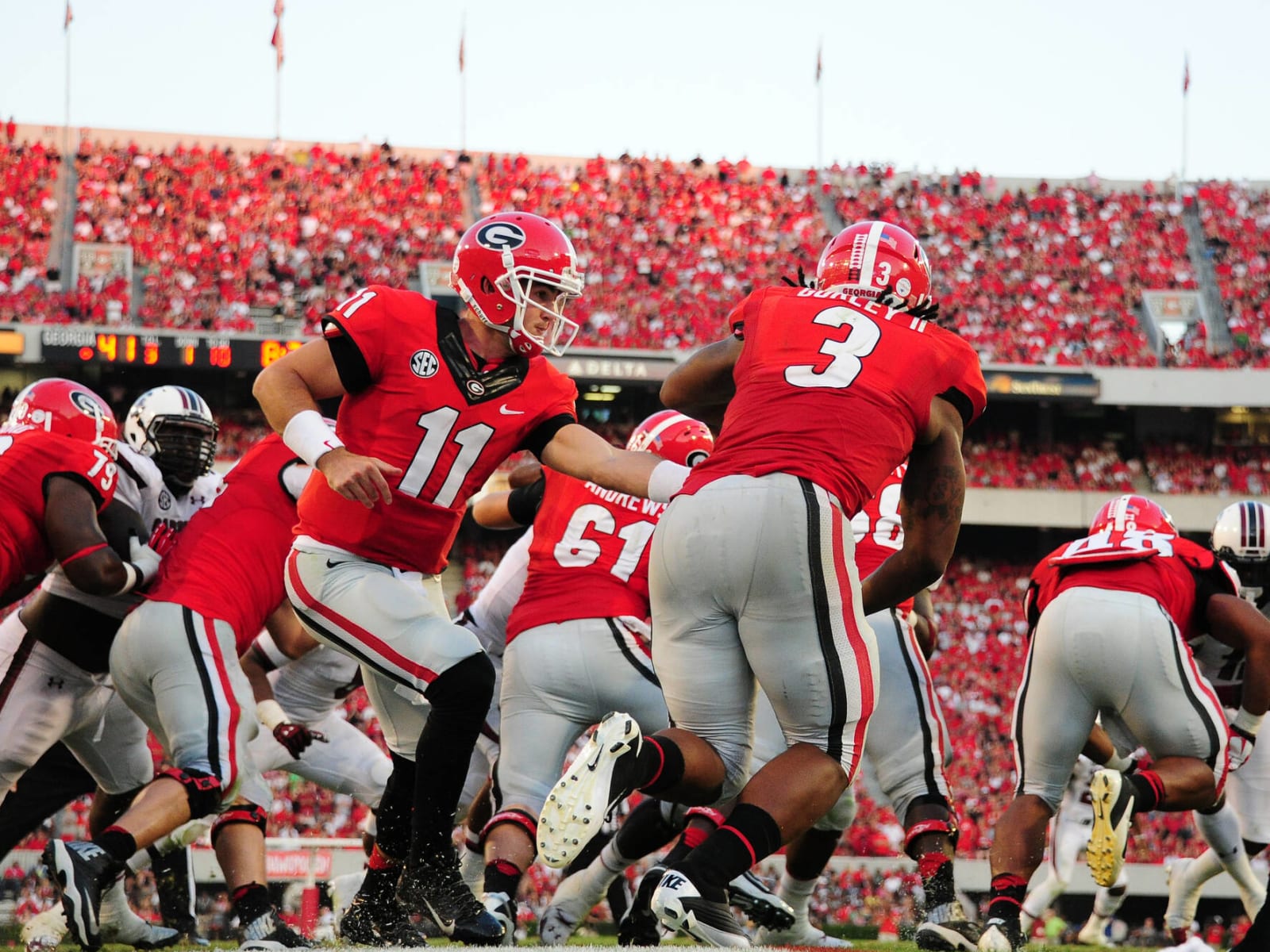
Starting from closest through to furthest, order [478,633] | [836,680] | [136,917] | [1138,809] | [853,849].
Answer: [836,680]
[1138,809]
[136,917]
[478,633]
[853,849]

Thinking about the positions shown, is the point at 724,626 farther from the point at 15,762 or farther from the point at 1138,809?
the point at 15,762

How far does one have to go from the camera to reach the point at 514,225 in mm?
5039

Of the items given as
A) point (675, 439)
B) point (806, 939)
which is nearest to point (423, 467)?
point (675, 439)

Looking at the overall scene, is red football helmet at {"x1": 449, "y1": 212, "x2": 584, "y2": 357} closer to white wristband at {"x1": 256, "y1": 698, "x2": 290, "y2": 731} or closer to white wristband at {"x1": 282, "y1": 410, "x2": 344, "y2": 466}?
white wristband at {"x1": 282, "y1": 410, "x2": 344, "y2": 466}

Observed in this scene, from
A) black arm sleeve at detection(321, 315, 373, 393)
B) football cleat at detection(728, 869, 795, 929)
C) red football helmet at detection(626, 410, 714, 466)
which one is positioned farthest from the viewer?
red football helmet at detection(626, 410, 714, 466)

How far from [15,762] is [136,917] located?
36.5 inches

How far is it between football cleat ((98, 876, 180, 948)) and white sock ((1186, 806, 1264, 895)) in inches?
196

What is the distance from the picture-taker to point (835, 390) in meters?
4.11

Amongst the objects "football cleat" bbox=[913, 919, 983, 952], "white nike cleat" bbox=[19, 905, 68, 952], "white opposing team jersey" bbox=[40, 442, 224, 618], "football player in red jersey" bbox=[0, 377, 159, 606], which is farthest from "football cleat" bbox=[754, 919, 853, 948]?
"football player in red jersey" bbox=[0, 377, 159, 606]

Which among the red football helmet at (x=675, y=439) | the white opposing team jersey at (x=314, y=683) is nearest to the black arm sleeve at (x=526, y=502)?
the red football helmet at (x=675, y=439)

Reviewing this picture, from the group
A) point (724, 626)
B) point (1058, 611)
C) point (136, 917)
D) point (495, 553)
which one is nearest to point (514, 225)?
point (724, 626)

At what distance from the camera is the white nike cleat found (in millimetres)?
5989

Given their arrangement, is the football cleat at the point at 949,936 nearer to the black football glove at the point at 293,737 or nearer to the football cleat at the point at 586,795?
the football cleat at the point at 586,795

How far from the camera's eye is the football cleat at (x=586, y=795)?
3758 millimetres
